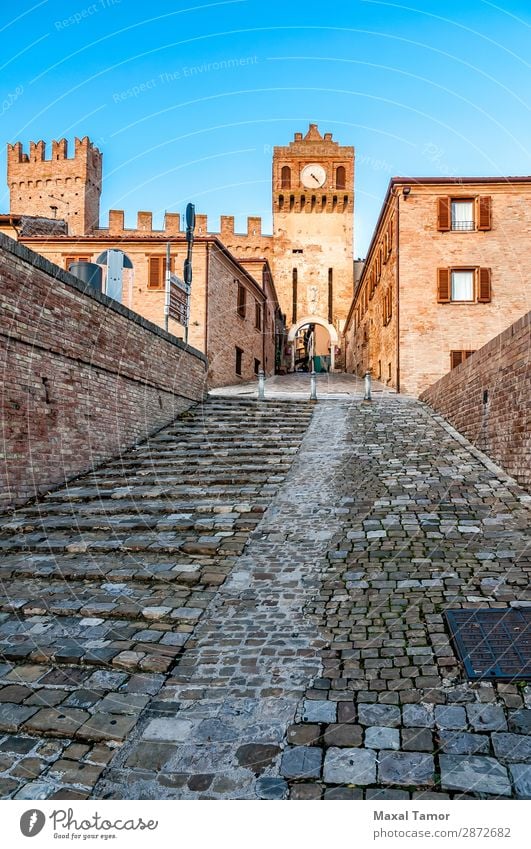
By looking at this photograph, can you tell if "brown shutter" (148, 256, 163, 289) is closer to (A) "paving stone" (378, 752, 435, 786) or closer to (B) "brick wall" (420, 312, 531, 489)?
(B) "brick wall" (420, 312, 531, 489)

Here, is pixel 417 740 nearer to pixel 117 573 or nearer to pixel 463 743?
pixel 463 743

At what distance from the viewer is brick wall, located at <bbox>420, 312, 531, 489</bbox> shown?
8445 millimetres

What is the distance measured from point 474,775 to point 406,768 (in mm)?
368

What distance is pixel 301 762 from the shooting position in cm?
332

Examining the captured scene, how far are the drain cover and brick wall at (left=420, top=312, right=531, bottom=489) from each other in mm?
3983

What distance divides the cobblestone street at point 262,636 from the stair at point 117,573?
2 centimetres

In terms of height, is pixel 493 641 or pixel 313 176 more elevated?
pixel 313 176

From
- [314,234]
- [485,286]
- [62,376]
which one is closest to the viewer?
[62,376]

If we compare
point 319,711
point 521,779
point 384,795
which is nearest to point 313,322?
point 319,711

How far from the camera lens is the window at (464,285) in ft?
68.4

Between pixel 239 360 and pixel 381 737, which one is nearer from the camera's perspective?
pixel 381 737

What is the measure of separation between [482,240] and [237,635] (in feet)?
66.0
